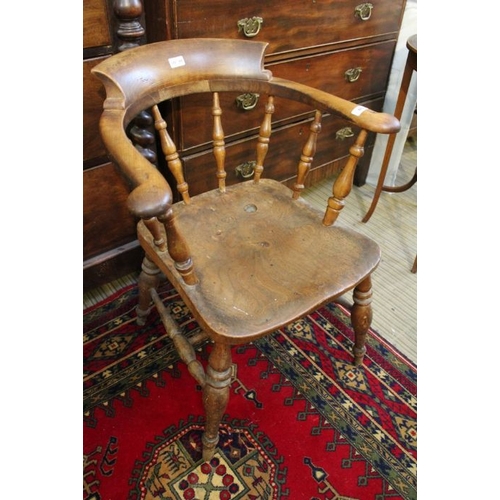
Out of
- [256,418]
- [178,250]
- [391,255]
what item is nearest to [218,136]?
[178,250]

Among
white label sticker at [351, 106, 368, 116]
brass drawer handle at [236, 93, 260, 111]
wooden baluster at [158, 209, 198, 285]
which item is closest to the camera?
wooden baluster at [158, 209, 198, 285]

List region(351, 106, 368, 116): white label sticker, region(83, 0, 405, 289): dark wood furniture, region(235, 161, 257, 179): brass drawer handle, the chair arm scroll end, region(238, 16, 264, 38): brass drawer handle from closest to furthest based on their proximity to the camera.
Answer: the chair arm scroll end < region(351, 106, 368, 116): white label sticker < region(83, 0, 405, 289): dark wood furniture < region(238, 16, 264, 38): brass drawer handle < region(235, 161, 257, 179): brass drawer handle

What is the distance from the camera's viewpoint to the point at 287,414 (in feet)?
4.48

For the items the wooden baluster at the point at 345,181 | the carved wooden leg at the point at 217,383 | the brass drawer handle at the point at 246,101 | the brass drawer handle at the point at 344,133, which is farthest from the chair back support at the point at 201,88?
the brass drawer handle at the point at 344,133

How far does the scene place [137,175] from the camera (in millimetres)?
782

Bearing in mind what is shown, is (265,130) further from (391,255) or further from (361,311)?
(391,255)

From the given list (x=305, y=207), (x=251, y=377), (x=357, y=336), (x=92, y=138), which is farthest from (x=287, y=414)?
(x=92, y=138)

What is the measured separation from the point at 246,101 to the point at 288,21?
1.02ft

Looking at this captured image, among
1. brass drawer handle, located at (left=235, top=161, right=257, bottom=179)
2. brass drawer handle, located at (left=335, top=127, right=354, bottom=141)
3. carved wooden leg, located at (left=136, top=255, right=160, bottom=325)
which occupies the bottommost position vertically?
carved wooden leg, located at (left=136, top=255, right=160, bottom=325)

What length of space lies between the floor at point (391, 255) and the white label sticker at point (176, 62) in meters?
0.79

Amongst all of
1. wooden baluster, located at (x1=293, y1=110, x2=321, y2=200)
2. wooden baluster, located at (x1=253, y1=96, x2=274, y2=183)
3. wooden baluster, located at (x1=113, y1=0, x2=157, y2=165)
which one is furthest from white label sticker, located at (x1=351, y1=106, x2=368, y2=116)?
wooden baluster, located at (x1=113, y1=0, x2=157, y2=165)

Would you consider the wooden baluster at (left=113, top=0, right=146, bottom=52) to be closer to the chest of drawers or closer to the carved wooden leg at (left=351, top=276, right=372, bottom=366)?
the chest of drawers

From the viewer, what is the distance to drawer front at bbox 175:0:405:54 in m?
1.24

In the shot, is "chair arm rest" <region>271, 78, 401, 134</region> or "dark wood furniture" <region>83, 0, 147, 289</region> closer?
"chair arm rest" <region>271, 78, 401, 134</region>
